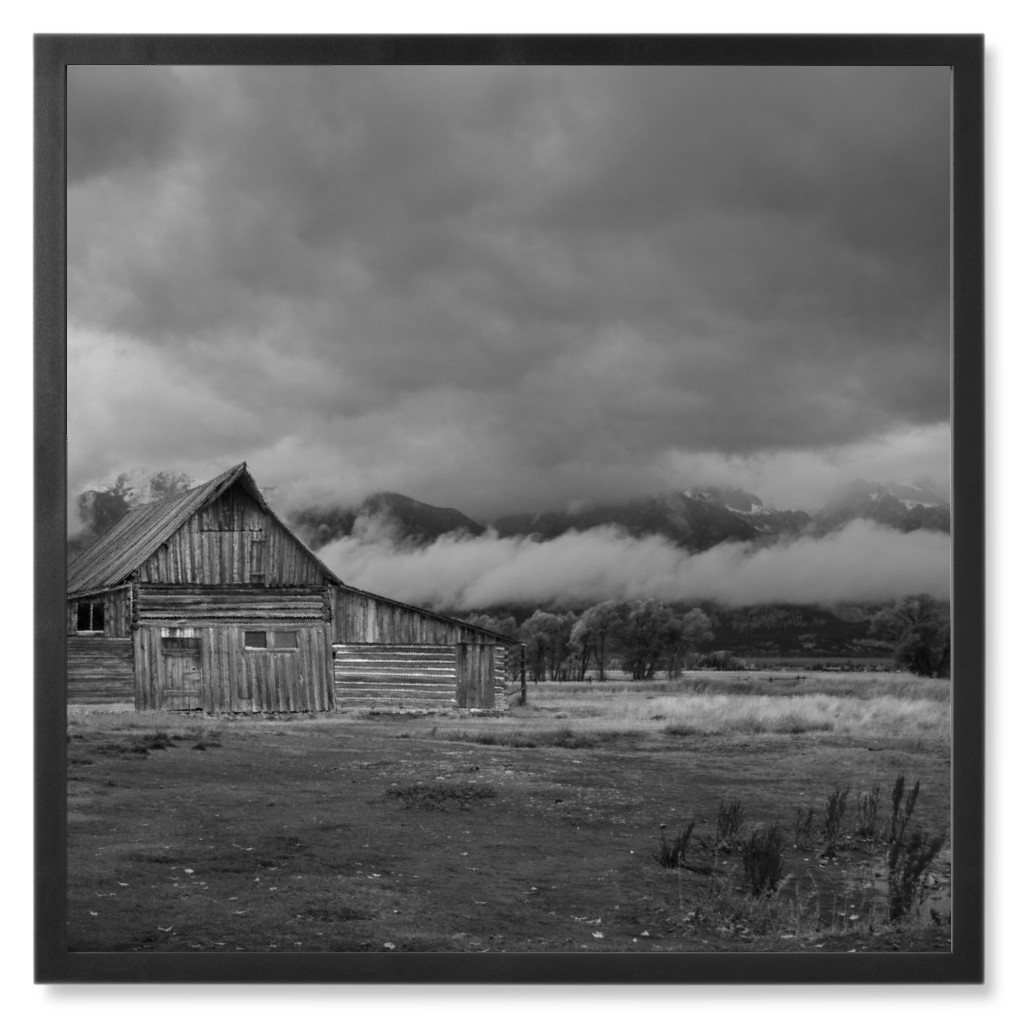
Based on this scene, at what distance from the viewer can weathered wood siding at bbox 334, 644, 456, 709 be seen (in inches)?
192

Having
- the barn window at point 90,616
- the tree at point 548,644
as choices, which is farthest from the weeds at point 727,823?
the barn window at point 90,616

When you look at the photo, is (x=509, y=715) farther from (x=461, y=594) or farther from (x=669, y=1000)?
(x=669, y=1000)

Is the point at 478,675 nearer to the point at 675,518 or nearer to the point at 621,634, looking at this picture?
the point at 621,634

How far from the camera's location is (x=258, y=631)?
4.85 metres

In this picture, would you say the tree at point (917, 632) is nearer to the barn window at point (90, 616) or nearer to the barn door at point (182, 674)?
the barn door at point (182, 674)

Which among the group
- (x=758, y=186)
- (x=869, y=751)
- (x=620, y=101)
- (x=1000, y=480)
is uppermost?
(x=620, y=101)

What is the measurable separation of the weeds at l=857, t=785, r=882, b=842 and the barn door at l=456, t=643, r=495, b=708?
184cm

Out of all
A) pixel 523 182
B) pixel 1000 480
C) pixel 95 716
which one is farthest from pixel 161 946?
pixel 1000 480

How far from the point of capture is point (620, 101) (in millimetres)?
4691

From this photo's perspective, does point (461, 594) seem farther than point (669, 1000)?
Yes

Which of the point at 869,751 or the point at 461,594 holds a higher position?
the point at 461,594

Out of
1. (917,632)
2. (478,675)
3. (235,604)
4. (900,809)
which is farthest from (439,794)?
(917,632)

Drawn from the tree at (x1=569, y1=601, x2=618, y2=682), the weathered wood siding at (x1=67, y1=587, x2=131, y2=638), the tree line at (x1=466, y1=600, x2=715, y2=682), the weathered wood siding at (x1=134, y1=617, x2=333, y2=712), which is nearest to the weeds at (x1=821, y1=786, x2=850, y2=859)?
the tree line at (x1=466, y1=600, x2=715, y2=682)

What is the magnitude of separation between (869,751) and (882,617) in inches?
25.7
